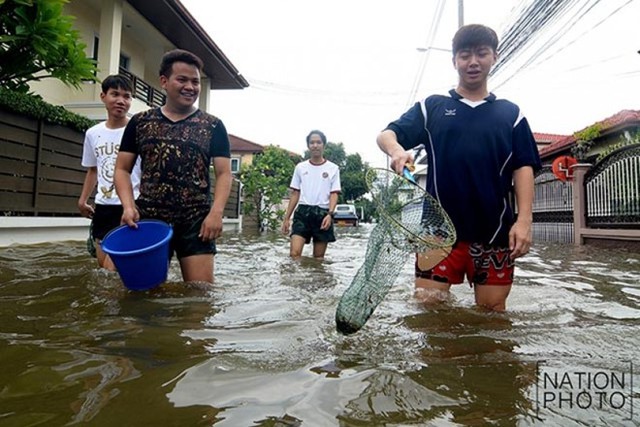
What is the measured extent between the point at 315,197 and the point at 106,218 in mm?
2660

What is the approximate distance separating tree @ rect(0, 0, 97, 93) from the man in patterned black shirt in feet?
8.91

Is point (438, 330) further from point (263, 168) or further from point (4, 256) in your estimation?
point (263, 168)

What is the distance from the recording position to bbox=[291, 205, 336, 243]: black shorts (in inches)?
223

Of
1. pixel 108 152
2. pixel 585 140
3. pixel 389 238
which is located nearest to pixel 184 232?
pixel 108 152

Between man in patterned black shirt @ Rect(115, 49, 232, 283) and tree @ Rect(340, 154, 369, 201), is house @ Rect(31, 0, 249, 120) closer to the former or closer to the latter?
man in patterned black shirt @ Rect(115, 49, 232, 283)

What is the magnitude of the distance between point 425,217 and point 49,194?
7095 millimetres

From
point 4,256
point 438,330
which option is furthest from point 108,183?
point 438,330

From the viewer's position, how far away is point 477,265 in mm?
2367

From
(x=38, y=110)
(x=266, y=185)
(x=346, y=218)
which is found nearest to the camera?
(x=38, y=110)

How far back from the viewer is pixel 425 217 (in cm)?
225

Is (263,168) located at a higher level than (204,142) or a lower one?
higher

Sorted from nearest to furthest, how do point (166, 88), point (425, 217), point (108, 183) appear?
point (425, 217) < point (166, 88) < point (108, 183)

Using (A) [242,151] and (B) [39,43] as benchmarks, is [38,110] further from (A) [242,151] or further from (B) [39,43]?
(A) [242,151]

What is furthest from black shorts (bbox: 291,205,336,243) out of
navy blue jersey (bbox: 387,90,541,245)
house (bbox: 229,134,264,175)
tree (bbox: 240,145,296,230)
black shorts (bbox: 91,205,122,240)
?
house (bbox: 229,134,264,175)
